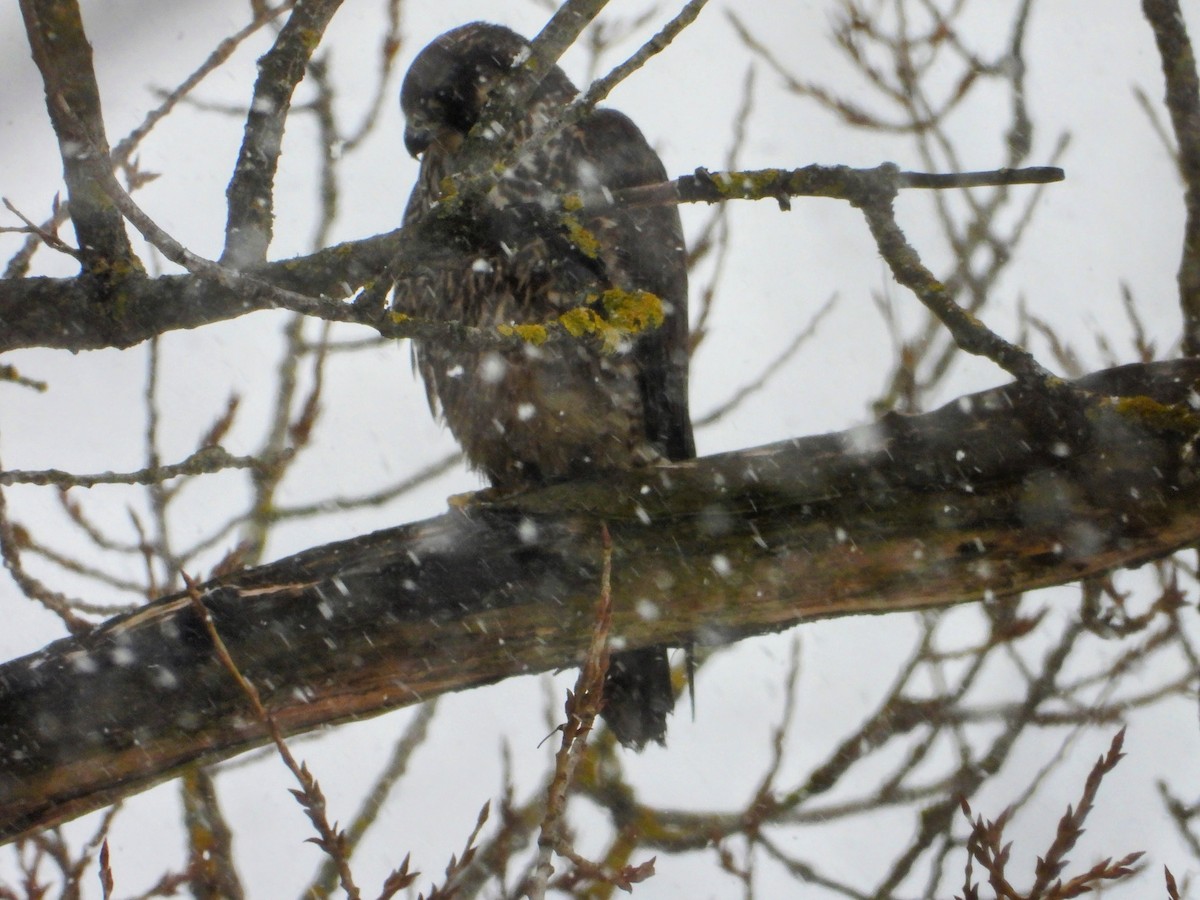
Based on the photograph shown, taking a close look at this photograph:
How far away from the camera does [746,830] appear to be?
3.36 m

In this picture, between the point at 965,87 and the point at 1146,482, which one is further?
the point at 965,87

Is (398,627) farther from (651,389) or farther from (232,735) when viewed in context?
(651,389)

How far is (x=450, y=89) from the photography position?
3734 mm

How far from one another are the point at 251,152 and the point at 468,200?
632mm

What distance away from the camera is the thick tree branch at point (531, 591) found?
2328 millimetres

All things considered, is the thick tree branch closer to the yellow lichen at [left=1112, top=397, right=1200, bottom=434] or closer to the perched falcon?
the yellow lichen at [left=1112, top=397, right=1200, bottom=434]

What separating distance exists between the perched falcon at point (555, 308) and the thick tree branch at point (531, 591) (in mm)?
884

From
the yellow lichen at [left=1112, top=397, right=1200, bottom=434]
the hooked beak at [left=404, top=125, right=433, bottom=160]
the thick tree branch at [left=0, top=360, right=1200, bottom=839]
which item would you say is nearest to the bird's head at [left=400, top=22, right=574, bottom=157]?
the hooked beak at [left=404, top=125, right=433, bottom=160]

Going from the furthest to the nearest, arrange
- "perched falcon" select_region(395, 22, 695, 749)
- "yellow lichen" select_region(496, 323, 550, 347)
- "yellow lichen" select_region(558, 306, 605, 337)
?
"perched falcon" select_region(395, 22, 695, 749), "yellow lichen" select_region(558, 306, 605, 337), "yellow lichen" select_region(496, 323, 550, 347)

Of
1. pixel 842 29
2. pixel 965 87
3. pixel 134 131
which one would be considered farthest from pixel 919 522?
pixel 842 29

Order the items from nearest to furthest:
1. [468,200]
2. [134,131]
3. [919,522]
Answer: [468,200] < [919,522] < [134,131]

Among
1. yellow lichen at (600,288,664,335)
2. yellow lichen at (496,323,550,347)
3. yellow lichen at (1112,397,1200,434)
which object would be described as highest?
yellow lichen at (600,288,664,335)

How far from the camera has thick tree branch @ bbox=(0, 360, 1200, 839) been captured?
233 cm

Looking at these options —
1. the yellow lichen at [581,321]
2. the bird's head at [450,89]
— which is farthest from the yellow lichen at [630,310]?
the bird's head at [450,89]
